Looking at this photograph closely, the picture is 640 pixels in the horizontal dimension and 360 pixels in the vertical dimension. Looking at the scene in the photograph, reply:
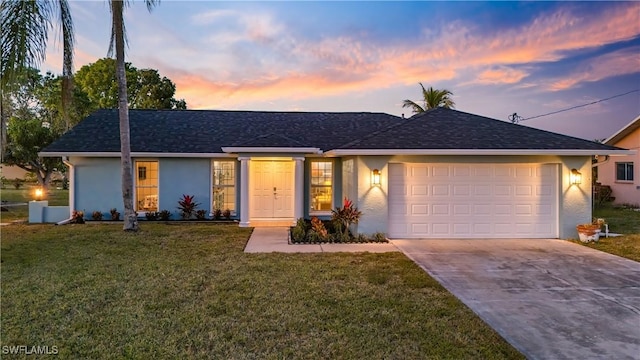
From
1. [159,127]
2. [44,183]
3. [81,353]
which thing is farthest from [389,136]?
[44,183]

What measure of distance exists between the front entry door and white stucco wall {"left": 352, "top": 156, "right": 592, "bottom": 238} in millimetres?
3740

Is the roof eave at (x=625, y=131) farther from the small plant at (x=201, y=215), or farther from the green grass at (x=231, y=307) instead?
the small plant at (x=201, y=215)

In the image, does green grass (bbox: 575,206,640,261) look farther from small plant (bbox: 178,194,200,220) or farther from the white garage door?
small plant (bbox: 178,194,200,220)

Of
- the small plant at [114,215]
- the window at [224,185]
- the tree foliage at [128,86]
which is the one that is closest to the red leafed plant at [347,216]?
the window at [224,185]

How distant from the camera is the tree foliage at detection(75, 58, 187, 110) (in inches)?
1209

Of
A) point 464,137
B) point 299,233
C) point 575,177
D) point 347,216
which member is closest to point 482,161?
point 464,137

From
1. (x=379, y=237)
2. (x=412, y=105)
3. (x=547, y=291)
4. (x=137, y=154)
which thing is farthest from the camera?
(x=412, y=105)

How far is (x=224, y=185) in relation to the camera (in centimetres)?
1402

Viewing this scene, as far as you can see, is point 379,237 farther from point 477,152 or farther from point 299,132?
point 299,132

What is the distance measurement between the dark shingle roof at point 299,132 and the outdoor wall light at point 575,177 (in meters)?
0.67

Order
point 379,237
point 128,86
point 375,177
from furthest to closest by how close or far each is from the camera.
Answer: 1. point 128,86
2. point 375,177
3. point 379,237

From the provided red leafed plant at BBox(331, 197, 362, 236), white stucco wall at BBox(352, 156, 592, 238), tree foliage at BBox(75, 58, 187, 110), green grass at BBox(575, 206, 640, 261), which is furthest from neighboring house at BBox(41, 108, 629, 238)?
tree foliage at BBox(75, 58, 187, 110)

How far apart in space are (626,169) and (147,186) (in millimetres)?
22352

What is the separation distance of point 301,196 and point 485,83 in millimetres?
11019
